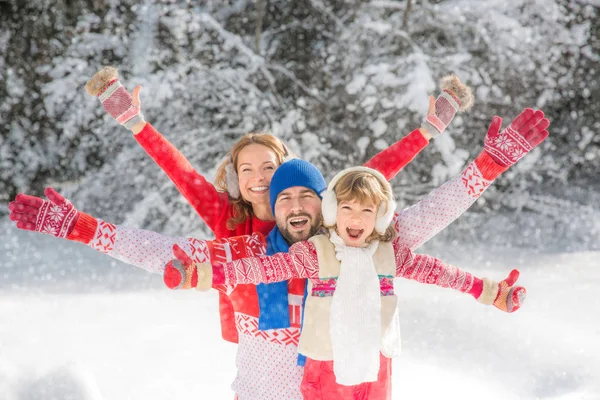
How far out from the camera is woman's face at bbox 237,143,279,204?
87.4 inches

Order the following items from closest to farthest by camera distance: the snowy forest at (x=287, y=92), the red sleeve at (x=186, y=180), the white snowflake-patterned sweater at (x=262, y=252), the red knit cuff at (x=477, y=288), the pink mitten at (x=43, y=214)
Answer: the pink mitten at (x=43, y=214) → the white snowflake-patterned sweater at (x=262, y=252) → the red knit cuff at (x=477, y=288) → the red sleeve at (x=186, y=180) → the snowy forest at (x=287, y=92)

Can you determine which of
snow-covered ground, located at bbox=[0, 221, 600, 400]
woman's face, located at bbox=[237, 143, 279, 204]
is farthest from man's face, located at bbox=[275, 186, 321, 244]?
snow-covered ground, located at bbox=[0, 221, 600, 400]

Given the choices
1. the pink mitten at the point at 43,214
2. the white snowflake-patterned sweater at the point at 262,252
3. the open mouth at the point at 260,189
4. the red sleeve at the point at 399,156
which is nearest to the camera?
the pink mitten at the point at 43,214

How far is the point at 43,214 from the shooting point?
181 cm

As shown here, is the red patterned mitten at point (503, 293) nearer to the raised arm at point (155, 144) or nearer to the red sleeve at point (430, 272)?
the red sleeve at point (430, 272)

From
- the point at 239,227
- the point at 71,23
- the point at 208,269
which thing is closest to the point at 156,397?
the point at 239,227

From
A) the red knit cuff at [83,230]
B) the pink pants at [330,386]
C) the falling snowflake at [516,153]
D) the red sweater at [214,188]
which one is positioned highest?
the red knit cuff at [83,230]

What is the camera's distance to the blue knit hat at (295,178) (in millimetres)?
2010

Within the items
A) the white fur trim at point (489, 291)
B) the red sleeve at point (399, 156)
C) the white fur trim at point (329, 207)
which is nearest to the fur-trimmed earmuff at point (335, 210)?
the white fur trim at point (329, 207)

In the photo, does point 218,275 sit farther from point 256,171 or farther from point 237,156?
point 237,156

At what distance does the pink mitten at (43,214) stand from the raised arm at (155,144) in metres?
0.53

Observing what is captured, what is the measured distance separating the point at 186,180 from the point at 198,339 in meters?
2.08

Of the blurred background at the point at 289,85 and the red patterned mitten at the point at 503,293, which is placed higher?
the red patterned mitten at the point at 503,293

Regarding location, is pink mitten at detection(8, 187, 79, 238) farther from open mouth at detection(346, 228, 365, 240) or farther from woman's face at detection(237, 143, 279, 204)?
open mouth at detection(346, 228, 365, 240)
